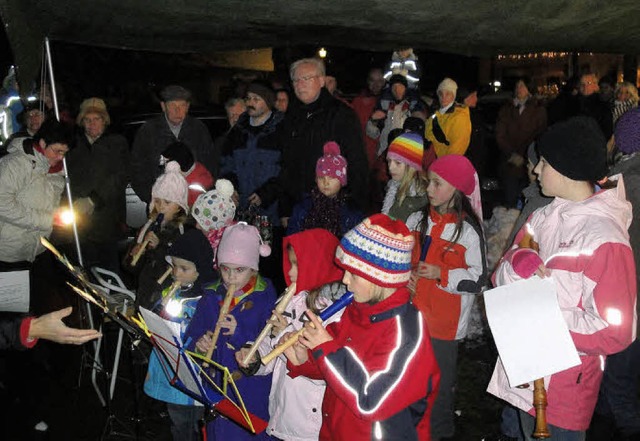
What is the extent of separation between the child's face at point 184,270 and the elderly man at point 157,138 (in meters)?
2.30

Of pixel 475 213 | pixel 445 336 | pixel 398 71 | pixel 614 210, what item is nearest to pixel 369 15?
pixel 475 213

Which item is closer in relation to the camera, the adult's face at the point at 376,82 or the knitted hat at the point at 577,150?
the knitted hat at the point at 577,150

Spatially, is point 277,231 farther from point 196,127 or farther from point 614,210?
point 614,210

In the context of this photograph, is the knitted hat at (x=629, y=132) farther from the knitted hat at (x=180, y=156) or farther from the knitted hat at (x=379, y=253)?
the knitted hat at (x=180, y=156)

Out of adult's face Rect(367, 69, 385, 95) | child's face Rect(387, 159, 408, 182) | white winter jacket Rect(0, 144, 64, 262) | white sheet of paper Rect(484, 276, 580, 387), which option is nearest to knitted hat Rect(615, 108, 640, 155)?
child's face Rect(387, 159, 408, 182)

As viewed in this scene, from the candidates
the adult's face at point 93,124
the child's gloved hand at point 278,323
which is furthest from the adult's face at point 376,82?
the child's gloved hand at point 278,323

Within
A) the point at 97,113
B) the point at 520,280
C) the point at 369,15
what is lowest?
the point at 520,280

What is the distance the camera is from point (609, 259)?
2.83 m

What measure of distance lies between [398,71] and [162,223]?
173 inches

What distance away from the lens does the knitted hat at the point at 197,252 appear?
4027mm

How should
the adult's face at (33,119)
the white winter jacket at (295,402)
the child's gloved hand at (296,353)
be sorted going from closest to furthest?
1. the child's gloved hand at (296,353)
2. the white winter jacket at (295,402)
3. the adult's face at (33,119)

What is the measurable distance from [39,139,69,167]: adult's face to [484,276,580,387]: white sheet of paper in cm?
375

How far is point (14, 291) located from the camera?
11.1ft

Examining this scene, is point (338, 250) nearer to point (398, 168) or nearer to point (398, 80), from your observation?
point (398, 168)
